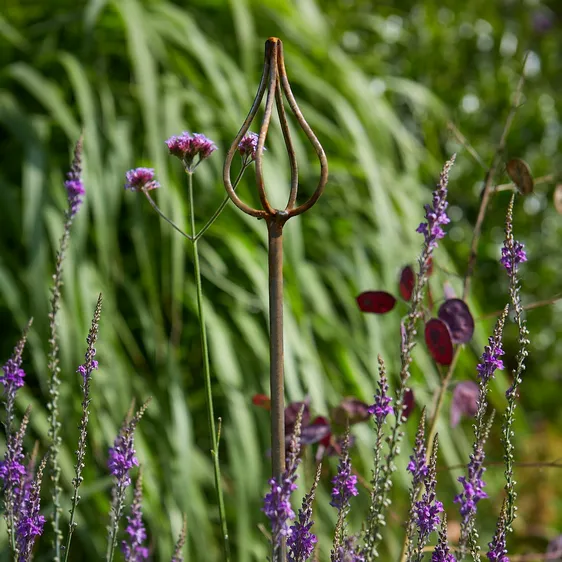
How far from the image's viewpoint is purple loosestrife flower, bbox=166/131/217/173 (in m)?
0.73

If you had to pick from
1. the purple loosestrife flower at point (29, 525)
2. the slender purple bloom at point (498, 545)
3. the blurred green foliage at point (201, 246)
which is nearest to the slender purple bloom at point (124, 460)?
the purple loosestrife flower at point (29, 525)

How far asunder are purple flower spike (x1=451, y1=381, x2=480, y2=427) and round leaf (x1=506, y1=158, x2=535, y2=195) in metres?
0.26

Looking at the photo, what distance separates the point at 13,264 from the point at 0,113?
0.43 meters

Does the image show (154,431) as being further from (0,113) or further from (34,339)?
(0,113)

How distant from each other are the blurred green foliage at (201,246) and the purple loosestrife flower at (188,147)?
98 cm

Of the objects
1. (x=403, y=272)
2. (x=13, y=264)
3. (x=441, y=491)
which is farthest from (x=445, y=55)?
(x=403, y=272)

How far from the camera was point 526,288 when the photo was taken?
139 inches

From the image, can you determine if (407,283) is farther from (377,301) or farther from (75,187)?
(75,187)

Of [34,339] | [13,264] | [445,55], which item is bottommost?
[34,339]

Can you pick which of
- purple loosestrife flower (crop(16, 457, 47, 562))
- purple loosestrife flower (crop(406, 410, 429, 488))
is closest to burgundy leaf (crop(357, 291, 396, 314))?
purple loosestrife flower (crop(406, 410, 429, 488))

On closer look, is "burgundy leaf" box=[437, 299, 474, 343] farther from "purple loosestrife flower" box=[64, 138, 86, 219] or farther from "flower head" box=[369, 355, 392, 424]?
"purple loosestrife flower" box=[64, 138, 86, 219]

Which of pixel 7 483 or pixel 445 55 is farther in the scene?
pixel 445 55

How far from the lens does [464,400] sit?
3.26 ft

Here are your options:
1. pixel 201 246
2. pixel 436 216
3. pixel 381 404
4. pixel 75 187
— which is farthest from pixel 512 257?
pixel 201 246
